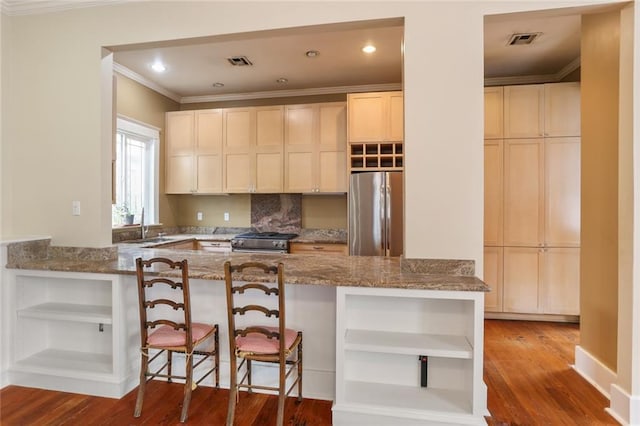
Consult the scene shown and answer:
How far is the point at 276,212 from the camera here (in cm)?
497

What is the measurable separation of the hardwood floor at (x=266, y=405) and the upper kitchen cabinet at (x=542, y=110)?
2407 mm

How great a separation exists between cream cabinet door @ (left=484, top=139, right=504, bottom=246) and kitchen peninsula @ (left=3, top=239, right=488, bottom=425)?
190 centimetres

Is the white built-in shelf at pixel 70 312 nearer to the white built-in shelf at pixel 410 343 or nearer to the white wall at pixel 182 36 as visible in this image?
the white wall at pixel 182 36

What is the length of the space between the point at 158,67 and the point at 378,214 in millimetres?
Result: 3051

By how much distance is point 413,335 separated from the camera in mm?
2123

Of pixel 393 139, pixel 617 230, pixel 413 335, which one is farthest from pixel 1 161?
pixel 617 230

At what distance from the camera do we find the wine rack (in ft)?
13.6

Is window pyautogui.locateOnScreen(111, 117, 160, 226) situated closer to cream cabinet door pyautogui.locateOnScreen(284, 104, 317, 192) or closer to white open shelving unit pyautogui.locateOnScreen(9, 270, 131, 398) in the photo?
white open shelving unit pyautogui.locateOnScreen(9, 270, 131, 398)

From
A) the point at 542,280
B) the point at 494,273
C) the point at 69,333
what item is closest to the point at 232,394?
the point at 69,333

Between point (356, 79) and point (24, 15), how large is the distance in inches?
129

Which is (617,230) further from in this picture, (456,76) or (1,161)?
(1,161)

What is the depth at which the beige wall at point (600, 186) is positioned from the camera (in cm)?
232

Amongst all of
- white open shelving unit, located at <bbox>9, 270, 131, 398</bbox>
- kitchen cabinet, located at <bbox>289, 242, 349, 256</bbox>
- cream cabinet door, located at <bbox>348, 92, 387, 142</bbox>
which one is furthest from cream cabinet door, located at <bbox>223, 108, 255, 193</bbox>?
white open shelving unit, located at <bbox>9, 270, 131, 398</bbox>

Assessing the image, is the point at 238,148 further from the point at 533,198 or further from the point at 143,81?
the point at 533,198
